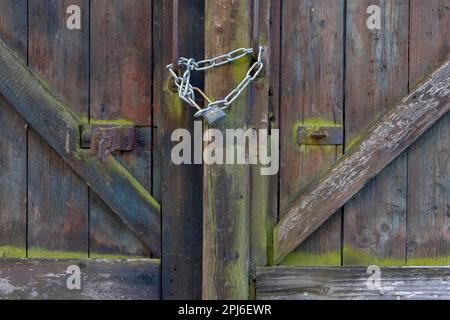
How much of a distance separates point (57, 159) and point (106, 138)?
0.25m

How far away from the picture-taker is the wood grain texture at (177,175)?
2441 mm

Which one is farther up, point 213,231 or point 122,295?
point 213,231

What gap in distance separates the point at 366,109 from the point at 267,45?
1.62 ft

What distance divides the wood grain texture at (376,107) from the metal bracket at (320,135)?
0.04 meters

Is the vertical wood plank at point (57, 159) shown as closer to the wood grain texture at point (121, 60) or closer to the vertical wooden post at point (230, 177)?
the wood grain texture at point (121, 60)

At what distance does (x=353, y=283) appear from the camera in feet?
8.20

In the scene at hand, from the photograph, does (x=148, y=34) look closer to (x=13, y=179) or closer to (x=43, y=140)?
(x=43, y=140)

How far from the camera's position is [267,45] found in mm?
2420

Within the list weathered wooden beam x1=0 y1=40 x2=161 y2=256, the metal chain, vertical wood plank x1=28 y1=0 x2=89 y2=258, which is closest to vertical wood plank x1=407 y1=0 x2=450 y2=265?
the metal chain

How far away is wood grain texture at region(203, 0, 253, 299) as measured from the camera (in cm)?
231

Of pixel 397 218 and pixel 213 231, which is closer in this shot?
pixel 213 231

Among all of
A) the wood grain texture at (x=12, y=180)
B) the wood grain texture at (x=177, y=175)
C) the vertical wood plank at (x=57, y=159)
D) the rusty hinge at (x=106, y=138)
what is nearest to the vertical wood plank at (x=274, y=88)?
the wood grain texture at (x=177, y=175)
